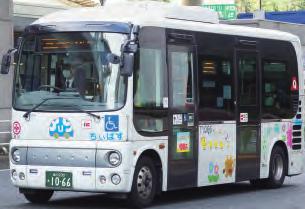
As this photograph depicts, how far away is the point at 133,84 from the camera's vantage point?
42.0 feet

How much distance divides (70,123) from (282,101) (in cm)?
554

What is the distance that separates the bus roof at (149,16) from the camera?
1329cm

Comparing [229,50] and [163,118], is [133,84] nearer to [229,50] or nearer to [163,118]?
[163,118]

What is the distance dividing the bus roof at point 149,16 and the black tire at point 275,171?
2732 mm

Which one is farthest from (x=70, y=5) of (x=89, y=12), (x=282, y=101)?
(x=89, y=12)

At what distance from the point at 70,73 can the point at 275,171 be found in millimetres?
5513

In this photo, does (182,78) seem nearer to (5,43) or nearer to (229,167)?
(229,167)

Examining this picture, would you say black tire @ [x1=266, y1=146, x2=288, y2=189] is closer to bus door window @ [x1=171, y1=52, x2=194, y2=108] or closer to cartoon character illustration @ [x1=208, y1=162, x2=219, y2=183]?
cartoon character illustration @ [x1=208, y1=162, x2=219, y2=183]

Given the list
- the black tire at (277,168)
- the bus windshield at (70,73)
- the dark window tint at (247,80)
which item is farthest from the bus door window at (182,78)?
the black tire at (277,168)

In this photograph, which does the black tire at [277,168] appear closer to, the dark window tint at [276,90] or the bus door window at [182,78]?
the dark window tint at [276,90]

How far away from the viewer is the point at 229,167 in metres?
15.3

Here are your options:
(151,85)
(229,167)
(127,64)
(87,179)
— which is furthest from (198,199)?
(127,64)

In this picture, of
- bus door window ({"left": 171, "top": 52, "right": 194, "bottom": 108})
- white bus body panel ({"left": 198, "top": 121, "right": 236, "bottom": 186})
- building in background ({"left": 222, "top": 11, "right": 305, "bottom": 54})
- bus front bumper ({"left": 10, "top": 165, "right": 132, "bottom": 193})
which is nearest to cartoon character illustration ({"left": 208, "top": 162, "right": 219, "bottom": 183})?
white bus body panel ({"left": 198, "top": 121, "right": 236, "bottom": 186})

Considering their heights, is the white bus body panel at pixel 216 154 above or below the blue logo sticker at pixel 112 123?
below
